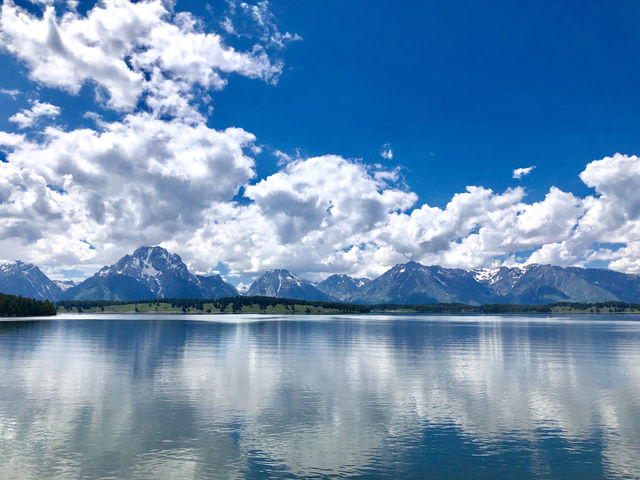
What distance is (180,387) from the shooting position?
2771 inches

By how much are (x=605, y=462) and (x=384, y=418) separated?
21.5 meters

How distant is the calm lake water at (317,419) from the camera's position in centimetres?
3759

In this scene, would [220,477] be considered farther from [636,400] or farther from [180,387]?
[636,400]

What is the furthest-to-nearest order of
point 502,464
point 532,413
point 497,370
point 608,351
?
point 608,351, point 497,370, point 532,413, point 502,464

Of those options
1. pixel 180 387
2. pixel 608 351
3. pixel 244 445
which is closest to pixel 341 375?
pixel 180 387

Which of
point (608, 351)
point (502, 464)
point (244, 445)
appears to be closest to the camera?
point (502, 464)

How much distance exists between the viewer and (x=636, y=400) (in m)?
62.8

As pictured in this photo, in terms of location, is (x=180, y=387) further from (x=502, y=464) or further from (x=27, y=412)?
(x=502, y=464)

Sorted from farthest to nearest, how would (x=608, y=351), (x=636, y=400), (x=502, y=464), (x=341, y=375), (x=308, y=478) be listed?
(x=608, y=351) → (x=341, y=375) → (x=636, y=400) → (x=502, y=464) → (x=308, y=478)

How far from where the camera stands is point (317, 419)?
52.0 meters

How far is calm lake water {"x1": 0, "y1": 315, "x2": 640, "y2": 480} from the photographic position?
123 feet

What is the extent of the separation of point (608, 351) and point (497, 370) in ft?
190

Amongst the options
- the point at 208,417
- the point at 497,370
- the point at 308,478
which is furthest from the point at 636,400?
the point at 208,417

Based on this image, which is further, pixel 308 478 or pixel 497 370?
pixel 497 370
